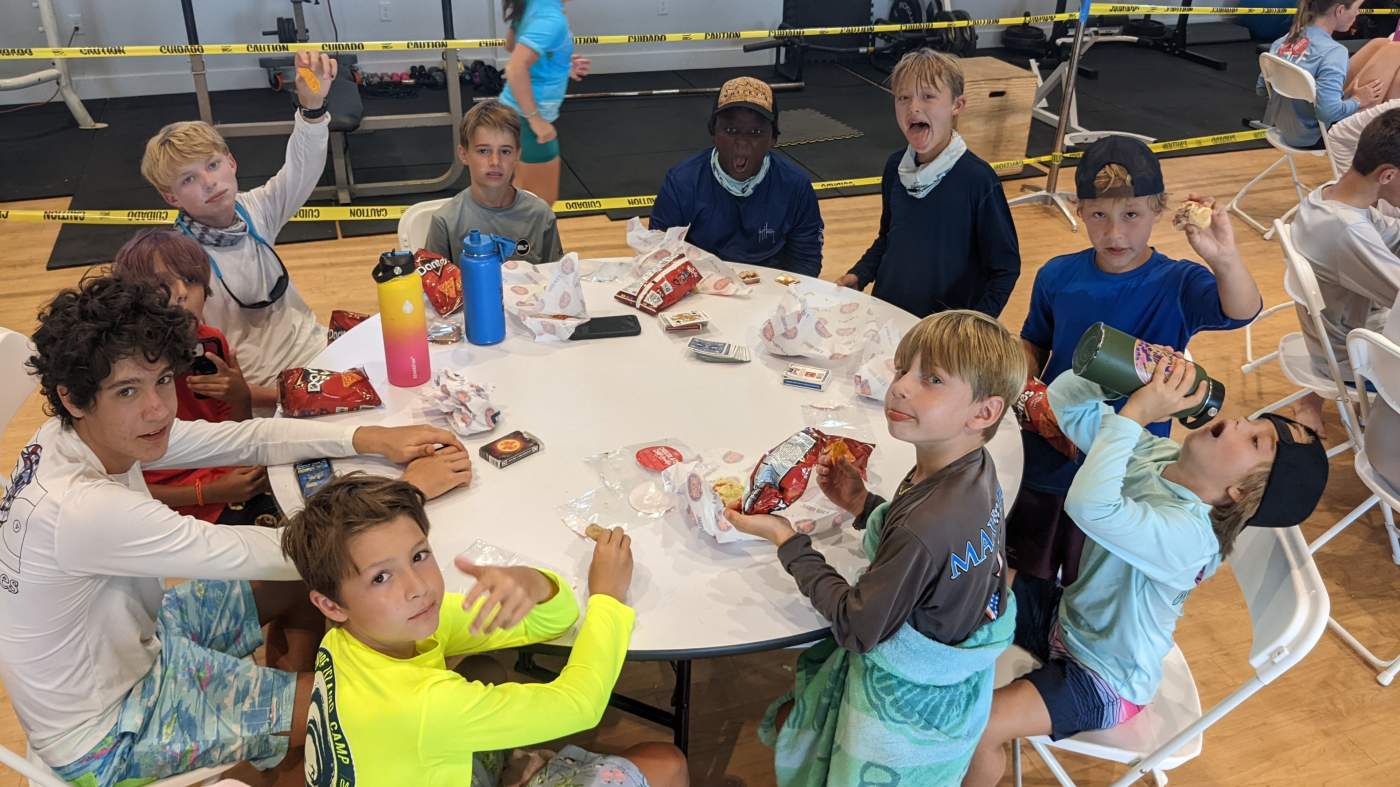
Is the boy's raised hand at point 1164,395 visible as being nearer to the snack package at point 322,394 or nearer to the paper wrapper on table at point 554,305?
the paper wrapper on table at point 554,305

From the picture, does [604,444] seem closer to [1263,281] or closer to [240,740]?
[240,740]

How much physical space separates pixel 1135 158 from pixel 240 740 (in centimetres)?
221

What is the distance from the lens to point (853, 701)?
1794 mm

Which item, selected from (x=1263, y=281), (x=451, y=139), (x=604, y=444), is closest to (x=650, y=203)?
(x=451, y=139)

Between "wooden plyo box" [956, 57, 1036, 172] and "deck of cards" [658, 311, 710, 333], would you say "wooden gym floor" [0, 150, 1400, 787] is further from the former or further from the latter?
"wooden plyo box" [956, 57, 1036, 172]

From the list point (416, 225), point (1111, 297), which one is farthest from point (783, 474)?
point (416, 225)

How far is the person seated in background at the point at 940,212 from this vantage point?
2945mm

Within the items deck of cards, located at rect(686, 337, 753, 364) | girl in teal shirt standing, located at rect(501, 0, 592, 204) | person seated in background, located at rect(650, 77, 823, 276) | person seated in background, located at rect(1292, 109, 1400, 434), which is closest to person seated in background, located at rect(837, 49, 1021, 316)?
person seated in background, located at rect(650, 77, 823, 276)

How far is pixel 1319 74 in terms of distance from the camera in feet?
15.9

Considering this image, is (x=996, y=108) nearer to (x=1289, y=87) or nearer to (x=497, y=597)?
(x=1289, y=87)

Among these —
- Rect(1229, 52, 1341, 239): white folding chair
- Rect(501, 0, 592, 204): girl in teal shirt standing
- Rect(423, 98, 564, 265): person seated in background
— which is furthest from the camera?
Rect(1229, 52, 1341, 239): white folding chair

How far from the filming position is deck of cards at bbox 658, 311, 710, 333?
8.56 ft

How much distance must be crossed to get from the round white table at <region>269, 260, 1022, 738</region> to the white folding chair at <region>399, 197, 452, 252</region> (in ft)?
2.05

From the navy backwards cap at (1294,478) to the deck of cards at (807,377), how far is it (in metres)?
0.91
